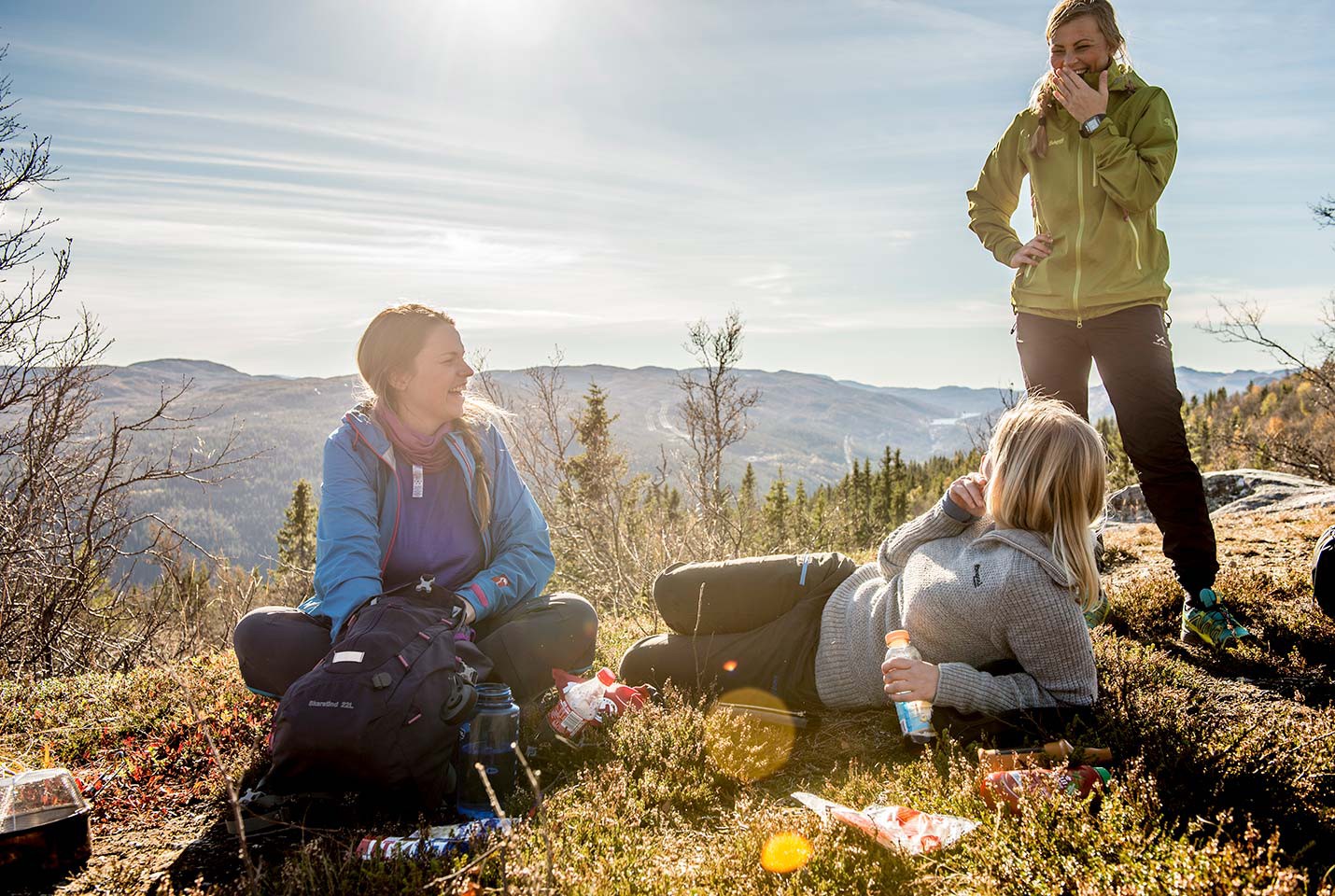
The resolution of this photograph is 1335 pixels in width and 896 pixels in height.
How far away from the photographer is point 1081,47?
430 cm

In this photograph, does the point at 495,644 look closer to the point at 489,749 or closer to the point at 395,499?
the point at 489,749

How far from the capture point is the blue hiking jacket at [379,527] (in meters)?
3.87

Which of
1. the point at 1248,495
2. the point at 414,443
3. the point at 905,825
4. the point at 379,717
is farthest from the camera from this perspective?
the point at 1248,495

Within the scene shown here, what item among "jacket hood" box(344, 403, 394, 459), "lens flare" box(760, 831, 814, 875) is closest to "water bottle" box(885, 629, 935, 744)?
"lens flare" box(760, 831, 814, 875)

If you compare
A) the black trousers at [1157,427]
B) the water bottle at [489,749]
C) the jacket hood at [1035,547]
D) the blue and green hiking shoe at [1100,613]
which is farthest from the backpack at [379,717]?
the black trousers at [1157,427]

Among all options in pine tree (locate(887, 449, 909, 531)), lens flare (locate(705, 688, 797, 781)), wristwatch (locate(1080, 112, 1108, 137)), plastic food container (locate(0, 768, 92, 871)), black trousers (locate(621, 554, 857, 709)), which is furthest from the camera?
pine tree (locate(887, 449, 909, 531))

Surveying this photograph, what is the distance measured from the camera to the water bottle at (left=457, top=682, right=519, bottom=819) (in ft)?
10.7

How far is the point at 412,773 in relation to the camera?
3082 mm

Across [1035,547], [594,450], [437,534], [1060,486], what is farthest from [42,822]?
[594,450]

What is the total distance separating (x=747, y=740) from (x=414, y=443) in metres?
2.47

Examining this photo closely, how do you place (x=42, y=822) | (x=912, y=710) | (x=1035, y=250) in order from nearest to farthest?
1. (x=42, y=822)
2. (x=912, y=710)
3. (x=1035, y=250)

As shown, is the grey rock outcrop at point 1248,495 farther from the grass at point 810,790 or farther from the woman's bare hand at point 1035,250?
the woman's bare hand at point 1035,250

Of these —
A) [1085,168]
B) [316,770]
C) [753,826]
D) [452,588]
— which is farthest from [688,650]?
[1085,168]

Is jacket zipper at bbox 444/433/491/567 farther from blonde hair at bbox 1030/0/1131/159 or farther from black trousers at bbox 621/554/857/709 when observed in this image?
blonde hair at bbox 1030/0/1131/159
